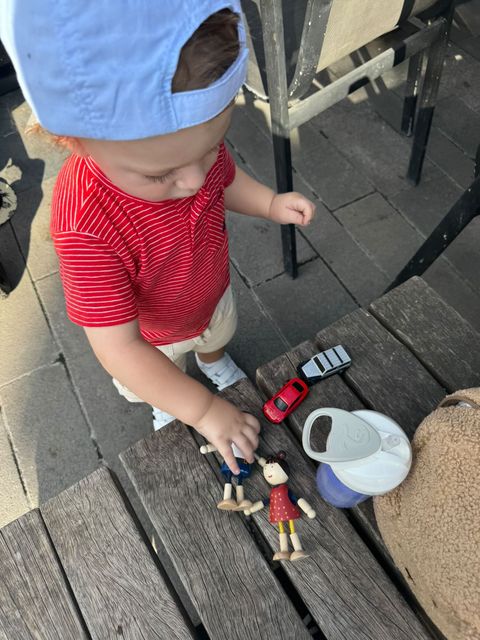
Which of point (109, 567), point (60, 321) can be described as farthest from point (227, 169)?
point (60, 321)

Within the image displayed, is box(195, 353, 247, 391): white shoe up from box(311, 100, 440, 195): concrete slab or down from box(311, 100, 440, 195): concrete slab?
down

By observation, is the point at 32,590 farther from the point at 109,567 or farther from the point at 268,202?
the point at 268,202

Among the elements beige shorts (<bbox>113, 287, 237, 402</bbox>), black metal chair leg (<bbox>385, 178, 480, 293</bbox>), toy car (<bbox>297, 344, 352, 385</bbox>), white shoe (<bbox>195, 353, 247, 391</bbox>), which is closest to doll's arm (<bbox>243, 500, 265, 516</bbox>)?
toy car (<bbox>297, 344, 352, 385</bbox>)

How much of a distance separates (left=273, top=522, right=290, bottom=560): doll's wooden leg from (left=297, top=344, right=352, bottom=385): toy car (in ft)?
0.92

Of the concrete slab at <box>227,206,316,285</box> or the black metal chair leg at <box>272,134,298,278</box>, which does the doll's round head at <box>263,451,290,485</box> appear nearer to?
the black metal chair leg at <box>272,134,298,278</box>

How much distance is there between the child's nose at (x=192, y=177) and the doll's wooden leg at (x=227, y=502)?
20.5 inches

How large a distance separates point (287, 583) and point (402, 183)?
1.71m

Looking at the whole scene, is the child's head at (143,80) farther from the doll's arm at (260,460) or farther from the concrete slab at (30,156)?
the concrete slab at (30,156)

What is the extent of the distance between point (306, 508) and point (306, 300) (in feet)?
3.56

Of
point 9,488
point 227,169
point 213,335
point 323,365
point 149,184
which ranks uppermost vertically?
point 149,184

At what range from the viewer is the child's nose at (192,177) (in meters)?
0.69

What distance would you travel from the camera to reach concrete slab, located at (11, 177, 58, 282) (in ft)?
6.75

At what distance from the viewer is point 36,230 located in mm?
2146

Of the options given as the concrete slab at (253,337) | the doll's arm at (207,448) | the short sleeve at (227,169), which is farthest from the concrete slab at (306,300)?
the doll's arm at (207,448)
